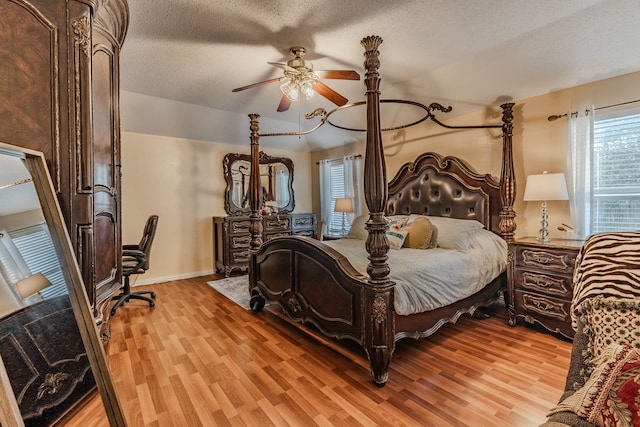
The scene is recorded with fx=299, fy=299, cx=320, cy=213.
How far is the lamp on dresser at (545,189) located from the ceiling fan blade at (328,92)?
A: 1993mm

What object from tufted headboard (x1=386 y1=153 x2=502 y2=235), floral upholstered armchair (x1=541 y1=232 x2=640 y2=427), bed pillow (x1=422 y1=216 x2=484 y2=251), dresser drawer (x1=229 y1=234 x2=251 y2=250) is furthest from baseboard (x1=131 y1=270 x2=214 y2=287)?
floral upholstered armchair (x1=541 y1=232 x2=640 y2=427)

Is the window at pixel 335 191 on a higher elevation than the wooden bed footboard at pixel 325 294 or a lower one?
higher

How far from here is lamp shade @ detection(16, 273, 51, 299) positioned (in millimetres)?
1065

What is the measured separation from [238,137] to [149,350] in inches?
146

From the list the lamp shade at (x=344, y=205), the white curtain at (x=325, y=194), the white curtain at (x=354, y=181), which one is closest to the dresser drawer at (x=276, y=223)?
the white curtain at (x=325, y=194)

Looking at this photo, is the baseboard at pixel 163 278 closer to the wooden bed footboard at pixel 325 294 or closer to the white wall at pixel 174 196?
the white wall at pixel 174 196

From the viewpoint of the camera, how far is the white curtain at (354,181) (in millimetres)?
5383

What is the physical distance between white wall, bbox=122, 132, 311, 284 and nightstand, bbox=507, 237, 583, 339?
451 centimetres

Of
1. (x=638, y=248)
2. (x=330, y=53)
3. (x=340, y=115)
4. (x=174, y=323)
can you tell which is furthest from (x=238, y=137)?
(x=638, y=248)

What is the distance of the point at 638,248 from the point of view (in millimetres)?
1115

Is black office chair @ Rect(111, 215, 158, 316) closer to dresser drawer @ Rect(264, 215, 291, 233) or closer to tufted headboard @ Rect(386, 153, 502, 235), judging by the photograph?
dresser drawer @ Rect(264, 215, 291, 233)

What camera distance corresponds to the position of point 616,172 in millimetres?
2793

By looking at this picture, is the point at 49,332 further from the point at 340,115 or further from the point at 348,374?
the point at 340,115

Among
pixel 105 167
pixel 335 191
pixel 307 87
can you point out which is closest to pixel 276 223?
pixel 335 191
